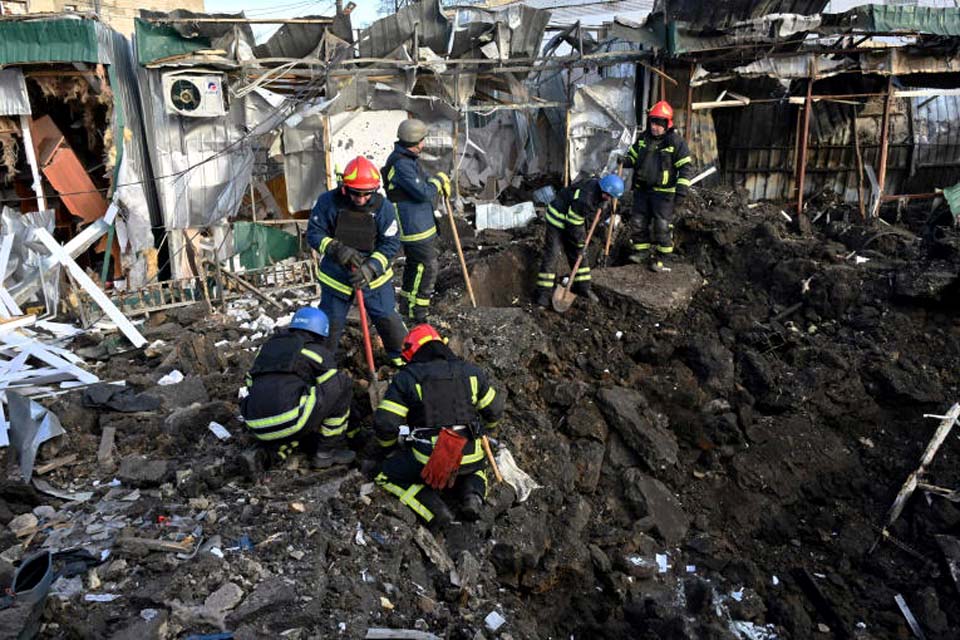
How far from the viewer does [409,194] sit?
6.95 m

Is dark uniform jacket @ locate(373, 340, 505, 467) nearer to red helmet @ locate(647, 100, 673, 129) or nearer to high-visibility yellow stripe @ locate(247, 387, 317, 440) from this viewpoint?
high-visibility yellow stripe @ locate(247, 387, 317, 440)

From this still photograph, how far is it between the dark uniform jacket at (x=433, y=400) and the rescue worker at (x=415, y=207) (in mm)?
2386

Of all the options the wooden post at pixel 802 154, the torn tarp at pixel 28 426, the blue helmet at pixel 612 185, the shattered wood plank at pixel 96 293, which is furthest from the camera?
the wooden post at pixel 802 154

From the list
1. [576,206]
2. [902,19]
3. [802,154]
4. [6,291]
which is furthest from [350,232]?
[902,19]

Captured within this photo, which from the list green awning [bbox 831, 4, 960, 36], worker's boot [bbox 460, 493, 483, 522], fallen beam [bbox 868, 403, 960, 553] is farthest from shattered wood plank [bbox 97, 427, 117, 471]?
green awning [bbox 831, 4, 960, 36]

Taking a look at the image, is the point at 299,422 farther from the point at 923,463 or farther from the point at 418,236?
the point at 923,463

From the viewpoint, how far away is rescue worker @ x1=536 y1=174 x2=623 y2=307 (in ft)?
26.1

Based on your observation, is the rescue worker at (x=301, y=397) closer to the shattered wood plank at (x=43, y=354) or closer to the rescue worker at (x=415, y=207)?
the rescue worker at (x=415, y=207)

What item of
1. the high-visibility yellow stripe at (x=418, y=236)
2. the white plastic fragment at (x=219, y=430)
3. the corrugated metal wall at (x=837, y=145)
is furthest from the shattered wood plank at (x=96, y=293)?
the corrugated metal wall at (x=837, y=145)

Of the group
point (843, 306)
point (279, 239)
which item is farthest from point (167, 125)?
point (843, 306)

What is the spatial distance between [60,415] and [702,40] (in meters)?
9.67

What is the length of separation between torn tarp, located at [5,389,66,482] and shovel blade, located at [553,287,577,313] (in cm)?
497

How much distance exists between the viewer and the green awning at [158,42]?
9.39 metres

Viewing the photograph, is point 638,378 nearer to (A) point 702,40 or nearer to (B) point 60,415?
(B) point 60,415
